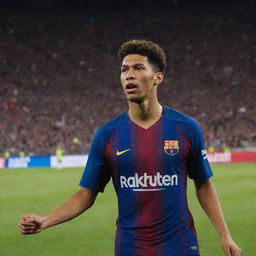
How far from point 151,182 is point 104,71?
122 feet

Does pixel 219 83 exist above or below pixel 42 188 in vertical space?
above

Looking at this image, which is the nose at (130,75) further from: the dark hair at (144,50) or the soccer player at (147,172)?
the dark hair at (144,50)

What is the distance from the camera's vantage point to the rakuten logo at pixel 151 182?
3.34 meters

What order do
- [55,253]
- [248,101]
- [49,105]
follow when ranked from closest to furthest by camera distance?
[55,253]
[49,105]
[248,101]

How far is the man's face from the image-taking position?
3.28m

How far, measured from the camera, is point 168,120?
3.52 meters

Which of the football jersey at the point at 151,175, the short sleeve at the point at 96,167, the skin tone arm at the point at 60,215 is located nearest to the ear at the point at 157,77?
the football jersey at the point at 151,175

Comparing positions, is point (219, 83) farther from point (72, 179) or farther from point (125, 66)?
point (125, 66)

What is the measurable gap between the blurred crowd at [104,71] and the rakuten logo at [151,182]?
25.9m

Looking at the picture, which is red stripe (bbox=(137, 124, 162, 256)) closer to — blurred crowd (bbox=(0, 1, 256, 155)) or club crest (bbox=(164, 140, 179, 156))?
club crest (bbox=(164, 140, 179, 156))

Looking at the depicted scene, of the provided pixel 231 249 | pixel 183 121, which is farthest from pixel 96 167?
pixel 231 249

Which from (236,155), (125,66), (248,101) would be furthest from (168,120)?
(248,101)

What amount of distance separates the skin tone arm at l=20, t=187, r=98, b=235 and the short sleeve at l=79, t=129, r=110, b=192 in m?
0.05

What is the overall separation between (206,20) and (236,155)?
1735 cm
